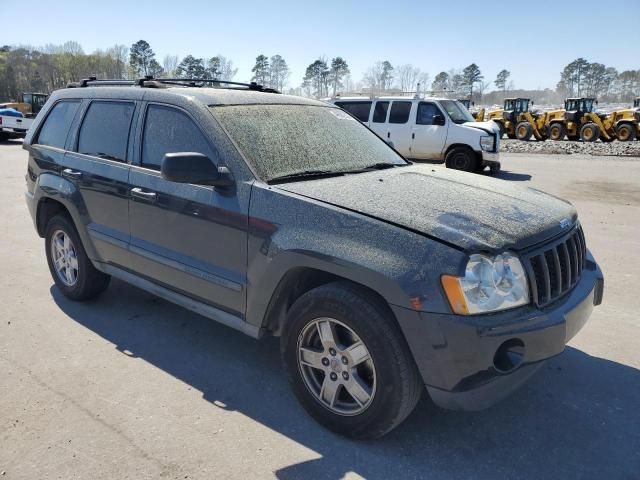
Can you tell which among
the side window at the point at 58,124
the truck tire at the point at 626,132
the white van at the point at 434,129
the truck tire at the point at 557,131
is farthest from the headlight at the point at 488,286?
the truck tire at the point at 557,131

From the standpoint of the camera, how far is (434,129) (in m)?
14.0

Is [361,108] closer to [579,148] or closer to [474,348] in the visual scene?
[579,148]

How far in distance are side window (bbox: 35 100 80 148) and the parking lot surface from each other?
4.88ft

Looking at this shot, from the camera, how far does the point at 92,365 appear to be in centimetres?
358

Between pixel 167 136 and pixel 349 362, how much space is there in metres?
2.07

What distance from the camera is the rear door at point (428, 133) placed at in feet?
45.9

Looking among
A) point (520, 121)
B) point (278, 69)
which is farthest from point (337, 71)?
point (520, 121)

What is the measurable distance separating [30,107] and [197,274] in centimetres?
3459

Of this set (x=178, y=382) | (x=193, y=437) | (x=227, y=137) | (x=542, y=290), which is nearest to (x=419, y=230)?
(x=542, y=290)

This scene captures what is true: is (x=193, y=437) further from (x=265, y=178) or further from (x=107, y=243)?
(x=107, y=243)

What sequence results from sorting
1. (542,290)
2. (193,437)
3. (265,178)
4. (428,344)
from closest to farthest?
(428,344), (542,290), (193,437), (265,178)

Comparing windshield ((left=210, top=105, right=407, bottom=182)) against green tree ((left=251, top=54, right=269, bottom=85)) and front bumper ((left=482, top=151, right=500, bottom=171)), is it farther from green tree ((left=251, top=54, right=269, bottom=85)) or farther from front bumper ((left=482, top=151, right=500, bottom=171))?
green tree ((left=251, top=54, right=269, bottom=85))

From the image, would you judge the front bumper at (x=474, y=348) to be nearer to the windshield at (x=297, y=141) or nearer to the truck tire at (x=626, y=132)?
the windshield at (x=297, y=141)

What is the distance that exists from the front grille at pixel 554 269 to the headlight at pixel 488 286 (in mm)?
91
